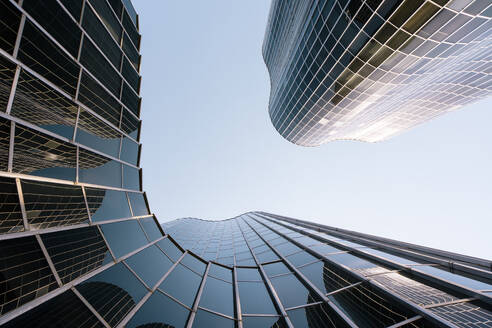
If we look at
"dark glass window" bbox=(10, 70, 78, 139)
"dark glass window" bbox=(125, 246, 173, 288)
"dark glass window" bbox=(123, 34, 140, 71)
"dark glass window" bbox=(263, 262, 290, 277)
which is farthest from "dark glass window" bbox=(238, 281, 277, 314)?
"dark glass window" bbox=(123, 34, 140, 71)

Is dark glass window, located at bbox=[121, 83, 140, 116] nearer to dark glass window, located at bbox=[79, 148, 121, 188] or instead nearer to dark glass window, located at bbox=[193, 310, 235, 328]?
dark glass window, located at bbox=[79, 148, 121, 188]

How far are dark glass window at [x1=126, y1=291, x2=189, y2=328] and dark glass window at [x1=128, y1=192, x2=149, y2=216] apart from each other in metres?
4.93

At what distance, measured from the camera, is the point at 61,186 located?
695 cm

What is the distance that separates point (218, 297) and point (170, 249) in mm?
4246

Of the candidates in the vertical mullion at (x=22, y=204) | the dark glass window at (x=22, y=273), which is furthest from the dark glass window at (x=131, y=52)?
the dark glass window at (x=22, y=273)

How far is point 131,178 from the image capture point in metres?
11.3

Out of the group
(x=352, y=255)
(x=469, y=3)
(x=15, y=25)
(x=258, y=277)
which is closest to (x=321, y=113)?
(x=469, y=3)

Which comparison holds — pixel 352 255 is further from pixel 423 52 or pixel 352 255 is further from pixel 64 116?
pixel 423 52

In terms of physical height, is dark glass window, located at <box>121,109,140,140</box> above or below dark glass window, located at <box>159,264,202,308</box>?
above

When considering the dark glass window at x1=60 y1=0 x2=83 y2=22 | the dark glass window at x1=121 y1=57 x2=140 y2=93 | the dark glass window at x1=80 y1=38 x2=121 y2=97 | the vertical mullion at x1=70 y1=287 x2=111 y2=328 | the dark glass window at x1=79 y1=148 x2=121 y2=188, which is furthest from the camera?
the dark glass window at x1=121 y1=57 x2=140 y2=93

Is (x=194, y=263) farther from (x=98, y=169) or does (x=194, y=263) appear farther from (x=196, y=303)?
(x=98, y=169)

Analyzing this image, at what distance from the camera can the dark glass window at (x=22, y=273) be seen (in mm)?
4421

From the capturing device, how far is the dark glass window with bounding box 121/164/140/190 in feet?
35.3

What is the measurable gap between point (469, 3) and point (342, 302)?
23.4 metres
